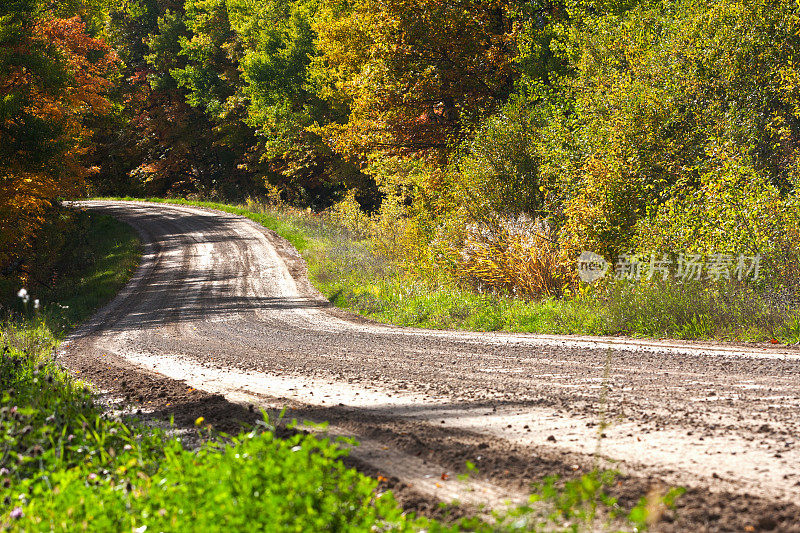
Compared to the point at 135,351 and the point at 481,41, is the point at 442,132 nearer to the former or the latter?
the point at 481,41

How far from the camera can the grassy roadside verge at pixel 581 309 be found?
31.5 ft

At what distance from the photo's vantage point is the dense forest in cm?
1205

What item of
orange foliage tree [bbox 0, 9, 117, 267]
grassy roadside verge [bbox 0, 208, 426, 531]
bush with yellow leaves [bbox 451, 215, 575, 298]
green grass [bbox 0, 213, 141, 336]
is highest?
orange foliage tree [bbox 0, 9, 117, 267]

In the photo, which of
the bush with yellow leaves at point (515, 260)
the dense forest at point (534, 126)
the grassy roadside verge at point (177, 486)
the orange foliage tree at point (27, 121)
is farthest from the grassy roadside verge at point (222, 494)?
the orange foliage tree at point (27, 121)

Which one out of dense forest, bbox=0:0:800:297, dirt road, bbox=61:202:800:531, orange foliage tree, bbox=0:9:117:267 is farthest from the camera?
orange foliage tree, bbox=0:9:117:267

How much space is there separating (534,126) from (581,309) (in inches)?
257

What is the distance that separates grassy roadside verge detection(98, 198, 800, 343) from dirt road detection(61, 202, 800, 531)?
864 mm

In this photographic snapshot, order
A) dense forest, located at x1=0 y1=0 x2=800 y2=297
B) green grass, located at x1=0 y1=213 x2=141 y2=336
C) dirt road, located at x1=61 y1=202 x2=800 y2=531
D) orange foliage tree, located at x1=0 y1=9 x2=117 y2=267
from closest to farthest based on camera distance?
dirt road, located at x1=61 y1=202 x2=800 y2=531 < dense forest, located at x1=0 y1=0 x2=800 y2=297 < orange foliage tree, located at x1=0 y1=9 x2=117 y2=267 < green grass, located at x1=0 y1=213 x2=141 y2=336

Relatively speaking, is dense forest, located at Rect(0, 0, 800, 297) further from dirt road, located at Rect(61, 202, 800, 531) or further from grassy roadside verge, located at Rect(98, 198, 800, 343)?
dirt road, located at Rect(61, 202, 800, 531)

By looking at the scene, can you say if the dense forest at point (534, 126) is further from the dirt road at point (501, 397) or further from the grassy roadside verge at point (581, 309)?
the dirt road at point (501, 397)

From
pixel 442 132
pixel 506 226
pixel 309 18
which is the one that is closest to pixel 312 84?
pixel 309 18

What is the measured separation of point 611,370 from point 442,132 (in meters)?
14.0

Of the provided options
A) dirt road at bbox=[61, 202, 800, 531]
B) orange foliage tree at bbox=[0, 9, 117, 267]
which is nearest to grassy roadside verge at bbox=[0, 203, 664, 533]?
dirt road at bbox=[61, 202, 800, 531]

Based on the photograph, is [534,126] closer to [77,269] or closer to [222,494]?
[222,494]
